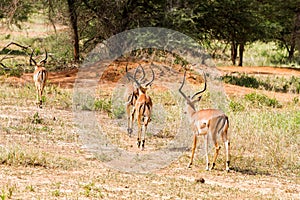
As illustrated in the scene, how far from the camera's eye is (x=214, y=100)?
1455cm

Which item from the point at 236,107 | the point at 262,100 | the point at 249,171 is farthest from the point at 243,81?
the point at 249,171

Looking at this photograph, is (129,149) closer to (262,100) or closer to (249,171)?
(249,171)

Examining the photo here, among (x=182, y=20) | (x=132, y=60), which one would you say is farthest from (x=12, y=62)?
(x=182, y=20)

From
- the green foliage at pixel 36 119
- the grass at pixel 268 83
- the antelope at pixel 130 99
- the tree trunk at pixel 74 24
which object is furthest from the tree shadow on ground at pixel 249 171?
the tree trunk at pixel 74 24

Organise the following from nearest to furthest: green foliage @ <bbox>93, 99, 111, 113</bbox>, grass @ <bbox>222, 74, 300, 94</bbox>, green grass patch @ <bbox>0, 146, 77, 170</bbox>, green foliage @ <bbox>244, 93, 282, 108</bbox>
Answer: green grass patch @ <bbox>0, 146, 77, 170</bbox> → green foliage @ <bbox>93, 99, 111, 113</bbox> → green foliage @ <bbox>244, 93, 282, 108</bbox> → grass @ <bbox>222, 74, 300, 94</bbox>

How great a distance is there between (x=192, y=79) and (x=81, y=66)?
344 centimetres

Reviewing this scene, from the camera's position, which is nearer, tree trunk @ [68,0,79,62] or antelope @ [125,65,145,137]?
antelope @ [125,65,145,137]

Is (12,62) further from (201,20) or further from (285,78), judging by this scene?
(285,78)

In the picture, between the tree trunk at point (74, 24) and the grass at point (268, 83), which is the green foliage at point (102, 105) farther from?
the tree trunk at point (74, 24)

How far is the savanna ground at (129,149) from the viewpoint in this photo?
6.67 meters

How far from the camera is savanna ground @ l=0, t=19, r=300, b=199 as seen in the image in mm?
6668

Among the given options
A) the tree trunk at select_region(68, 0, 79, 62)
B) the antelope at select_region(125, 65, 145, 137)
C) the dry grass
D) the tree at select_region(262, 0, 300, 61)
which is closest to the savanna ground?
the dry grass

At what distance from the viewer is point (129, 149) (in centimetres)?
901

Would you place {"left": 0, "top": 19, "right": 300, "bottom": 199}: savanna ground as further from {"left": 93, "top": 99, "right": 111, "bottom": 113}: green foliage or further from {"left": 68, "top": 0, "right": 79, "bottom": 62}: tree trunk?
{"left": 68, "top": 0, "right": 79, "bottom": 62}: tree trunk
